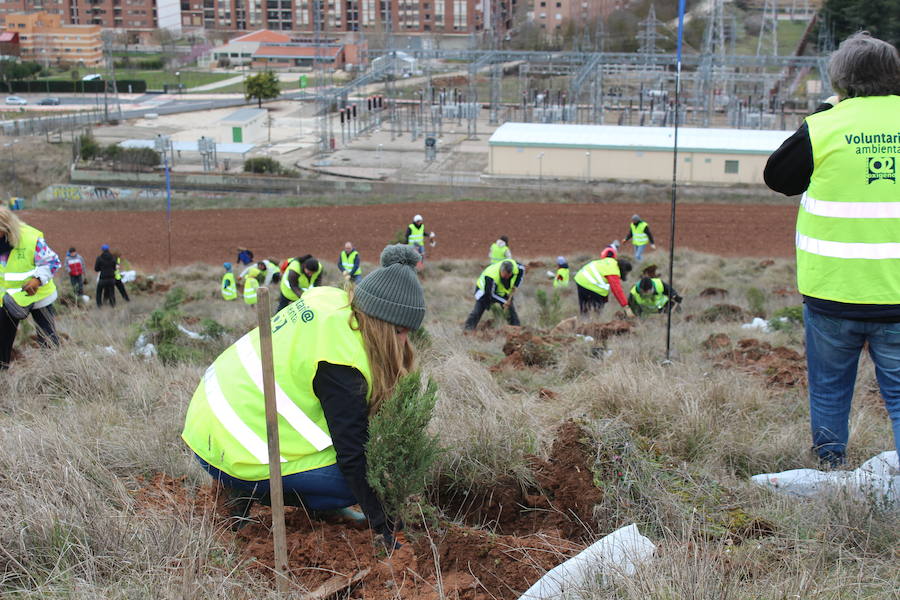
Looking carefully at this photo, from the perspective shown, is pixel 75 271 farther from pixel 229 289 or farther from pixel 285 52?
pixel 285 52

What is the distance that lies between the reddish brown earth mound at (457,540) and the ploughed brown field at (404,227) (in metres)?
22.0

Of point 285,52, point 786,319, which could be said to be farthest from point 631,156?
point 285,52

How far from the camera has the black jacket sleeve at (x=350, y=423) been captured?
3535 millimetres

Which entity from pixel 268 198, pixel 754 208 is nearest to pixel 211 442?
pixel 754 208

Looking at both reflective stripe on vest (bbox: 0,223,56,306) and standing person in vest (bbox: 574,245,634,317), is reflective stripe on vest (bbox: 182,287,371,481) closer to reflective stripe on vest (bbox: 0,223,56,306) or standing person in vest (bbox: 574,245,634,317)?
reflective stripe on vest (bbox: 0,223,56,306)

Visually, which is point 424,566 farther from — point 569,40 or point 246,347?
point 569,40

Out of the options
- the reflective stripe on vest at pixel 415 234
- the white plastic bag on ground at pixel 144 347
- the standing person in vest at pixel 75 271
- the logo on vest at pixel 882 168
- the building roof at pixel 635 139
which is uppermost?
the logo on vest at pixel 882 168

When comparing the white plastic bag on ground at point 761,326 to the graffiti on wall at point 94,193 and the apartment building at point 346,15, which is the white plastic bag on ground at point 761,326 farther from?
the apartment building at point 346,15

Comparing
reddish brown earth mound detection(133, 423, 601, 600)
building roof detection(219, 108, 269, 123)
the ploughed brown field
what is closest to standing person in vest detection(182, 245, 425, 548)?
reddish brown earth mound detection(133, 423, 601, 600)

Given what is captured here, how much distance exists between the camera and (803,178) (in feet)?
14.1

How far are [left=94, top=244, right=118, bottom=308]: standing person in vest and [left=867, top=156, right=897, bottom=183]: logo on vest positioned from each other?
51.8ft

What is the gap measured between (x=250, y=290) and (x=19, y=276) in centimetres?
844

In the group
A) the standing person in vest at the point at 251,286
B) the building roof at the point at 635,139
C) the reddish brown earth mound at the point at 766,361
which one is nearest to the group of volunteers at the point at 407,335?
the reddish brown earth mound at the point at 766,361

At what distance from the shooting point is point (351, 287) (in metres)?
3.85
